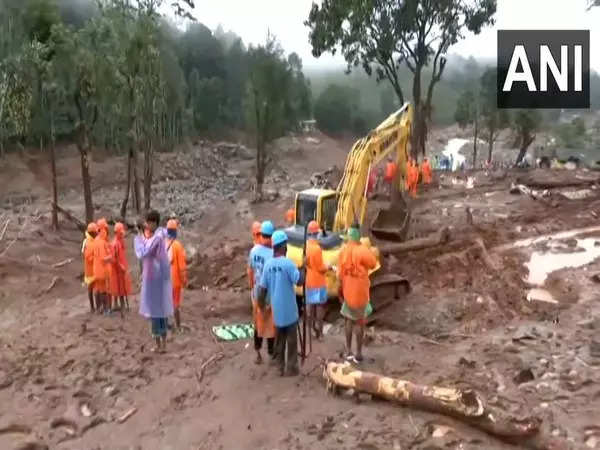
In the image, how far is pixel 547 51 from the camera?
115 feet

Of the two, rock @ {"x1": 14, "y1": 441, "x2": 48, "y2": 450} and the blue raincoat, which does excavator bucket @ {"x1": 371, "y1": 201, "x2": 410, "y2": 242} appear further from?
rock @ {"x1": 14, "y1": 441, "x2": 48, "y2": 450}

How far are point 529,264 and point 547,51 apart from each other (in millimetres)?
22236

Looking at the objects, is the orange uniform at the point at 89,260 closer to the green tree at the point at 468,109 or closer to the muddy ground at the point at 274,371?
the muddy ground at the point at 274,371

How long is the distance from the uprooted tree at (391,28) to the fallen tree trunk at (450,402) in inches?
847

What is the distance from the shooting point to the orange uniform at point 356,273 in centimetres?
772

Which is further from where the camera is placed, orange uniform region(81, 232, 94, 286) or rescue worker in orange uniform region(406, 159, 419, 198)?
rescue worker in orange uniform region(406, 159, 419, 198)

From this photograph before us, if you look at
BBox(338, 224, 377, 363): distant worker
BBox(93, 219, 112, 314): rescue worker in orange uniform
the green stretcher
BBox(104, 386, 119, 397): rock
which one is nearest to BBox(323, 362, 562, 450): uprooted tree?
BBox(338, 224, 377, 363): distant worker

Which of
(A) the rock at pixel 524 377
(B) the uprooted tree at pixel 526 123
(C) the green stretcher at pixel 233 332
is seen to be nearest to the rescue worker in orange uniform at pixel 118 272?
(C) the green stretcher at pixel 233 332

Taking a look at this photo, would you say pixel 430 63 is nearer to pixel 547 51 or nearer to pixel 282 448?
pixel 547 51

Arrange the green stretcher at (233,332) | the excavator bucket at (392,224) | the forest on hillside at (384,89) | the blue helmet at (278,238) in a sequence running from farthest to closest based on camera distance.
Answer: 1. the forest on hillside at (384,89)
2. the excavator bucket at (392,224)
3. the green stretcher at (233,332)
4. the blue helmet at (278,238)

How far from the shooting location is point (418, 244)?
622 inches

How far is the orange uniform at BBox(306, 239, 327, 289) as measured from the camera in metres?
9.30

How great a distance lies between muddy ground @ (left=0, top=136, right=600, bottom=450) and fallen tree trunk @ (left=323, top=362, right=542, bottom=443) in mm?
83

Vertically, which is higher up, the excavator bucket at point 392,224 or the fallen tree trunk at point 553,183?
the fallen tree trunk at point 553,183
